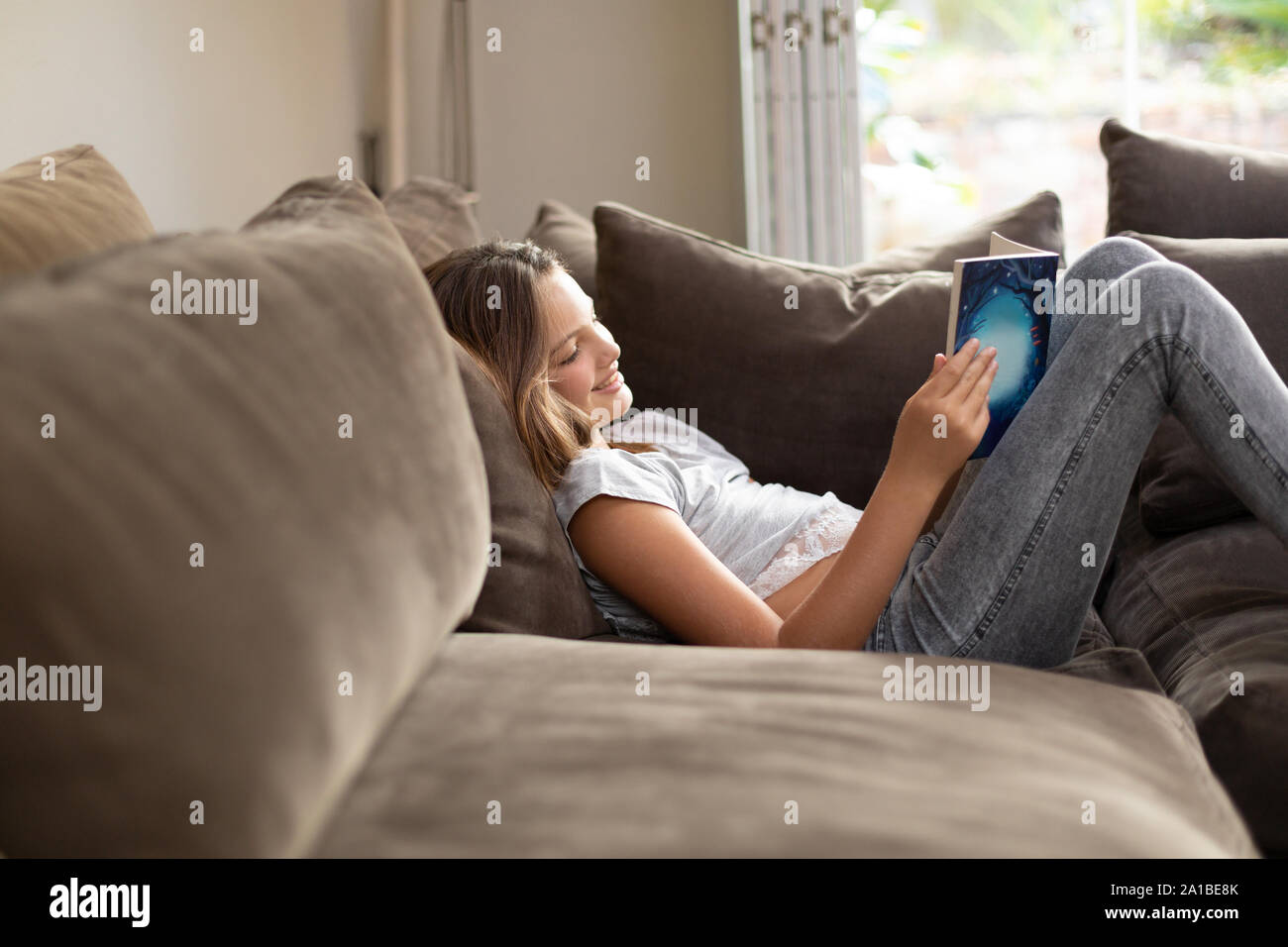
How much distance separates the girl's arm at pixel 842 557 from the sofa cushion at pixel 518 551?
6cm

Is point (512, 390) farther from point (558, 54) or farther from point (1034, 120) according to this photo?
point (1034, 120)

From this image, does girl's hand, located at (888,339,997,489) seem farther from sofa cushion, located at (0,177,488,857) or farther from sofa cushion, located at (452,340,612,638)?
sofa cushion, located at (0,177,488,857)

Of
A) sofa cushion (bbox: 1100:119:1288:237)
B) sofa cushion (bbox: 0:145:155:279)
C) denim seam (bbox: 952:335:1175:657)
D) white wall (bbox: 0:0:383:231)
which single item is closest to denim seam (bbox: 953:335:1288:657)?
denim seam (bbox: 952:335:1175:657)

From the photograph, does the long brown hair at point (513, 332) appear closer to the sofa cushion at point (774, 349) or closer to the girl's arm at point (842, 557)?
the girl's arm at point (842, 557)

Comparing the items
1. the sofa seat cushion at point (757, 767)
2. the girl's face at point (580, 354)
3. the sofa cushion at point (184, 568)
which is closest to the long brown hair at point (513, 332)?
the girl's face at point (580, 354)

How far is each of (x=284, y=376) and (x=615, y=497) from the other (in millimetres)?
535

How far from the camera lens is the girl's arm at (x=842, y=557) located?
1.06 meters

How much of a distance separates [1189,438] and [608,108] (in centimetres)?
180

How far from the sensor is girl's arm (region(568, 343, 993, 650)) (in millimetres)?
1060
